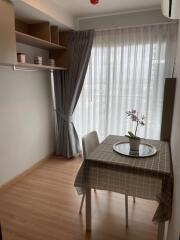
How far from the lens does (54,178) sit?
112 inches

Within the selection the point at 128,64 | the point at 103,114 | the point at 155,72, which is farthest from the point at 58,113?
the point at 155,72

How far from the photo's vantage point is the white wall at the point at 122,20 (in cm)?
275

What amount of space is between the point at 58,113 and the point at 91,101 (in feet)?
2.12

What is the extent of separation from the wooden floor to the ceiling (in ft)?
8.21

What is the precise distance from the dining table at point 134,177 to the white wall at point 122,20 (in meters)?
2.03

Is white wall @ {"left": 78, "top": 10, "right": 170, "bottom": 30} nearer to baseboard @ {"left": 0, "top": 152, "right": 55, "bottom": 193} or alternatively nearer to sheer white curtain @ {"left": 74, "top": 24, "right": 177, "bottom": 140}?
sheer white curtain @ {"left": 74, "top": 24, "right": 177, "bottom": 140}

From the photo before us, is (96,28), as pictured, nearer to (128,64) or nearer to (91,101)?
(128,64)

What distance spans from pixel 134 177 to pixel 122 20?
2453mm

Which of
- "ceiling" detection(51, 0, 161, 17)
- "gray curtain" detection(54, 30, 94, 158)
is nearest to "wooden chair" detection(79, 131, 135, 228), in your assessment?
"gray curtain" detection(54, 30, 94, 158)

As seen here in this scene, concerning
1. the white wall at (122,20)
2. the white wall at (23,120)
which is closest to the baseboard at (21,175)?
the white wall at (23,120)

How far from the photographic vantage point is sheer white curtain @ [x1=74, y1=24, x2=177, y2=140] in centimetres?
280

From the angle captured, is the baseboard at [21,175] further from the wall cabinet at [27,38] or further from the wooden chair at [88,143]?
the wall cabinet at [27,38]

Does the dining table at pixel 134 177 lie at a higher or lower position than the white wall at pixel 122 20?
lower

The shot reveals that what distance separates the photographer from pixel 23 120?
282cm
